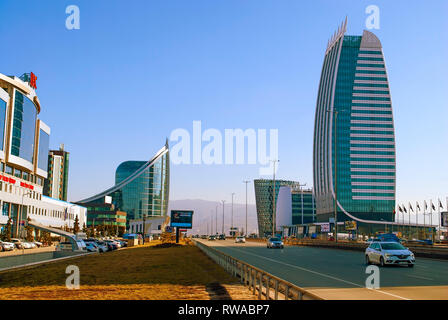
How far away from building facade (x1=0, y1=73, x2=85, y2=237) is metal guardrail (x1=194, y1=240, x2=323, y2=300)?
6610 cm

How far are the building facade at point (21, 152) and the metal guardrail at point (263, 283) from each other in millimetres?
66103

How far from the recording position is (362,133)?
186250mm

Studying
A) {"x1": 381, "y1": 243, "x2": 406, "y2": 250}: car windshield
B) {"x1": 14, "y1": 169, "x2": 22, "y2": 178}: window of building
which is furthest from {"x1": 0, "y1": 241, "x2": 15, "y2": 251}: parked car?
{"x1": 381, "y1": 243, "x2": 406, "y2": 250}: car windshield

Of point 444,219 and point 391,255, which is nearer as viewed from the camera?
point 391,255

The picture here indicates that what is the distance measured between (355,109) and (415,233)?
1946 inches

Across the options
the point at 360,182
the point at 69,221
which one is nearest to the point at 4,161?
the point at 69,221

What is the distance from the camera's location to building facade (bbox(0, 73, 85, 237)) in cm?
8644

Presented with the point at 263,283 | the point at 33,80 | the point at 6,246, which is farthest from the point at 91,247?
the point at 33,80

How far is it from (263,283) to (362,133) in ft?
588

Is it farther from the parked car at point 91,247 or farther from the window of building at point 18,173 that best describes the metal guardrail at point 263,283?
the window of building at point 18,173

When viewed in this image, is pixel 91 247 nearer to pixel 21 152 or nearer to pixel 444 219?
pixel 21 152

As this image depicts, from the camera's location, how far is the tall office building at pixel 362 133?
7264 inches

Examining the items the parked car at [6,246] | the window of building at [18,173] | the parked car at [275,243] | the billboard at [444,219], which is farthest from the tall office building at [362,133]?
the parked car at [6,246]

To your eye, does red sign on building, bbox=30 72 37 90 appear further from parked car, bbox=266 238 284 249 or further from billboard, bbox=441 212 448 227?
billboard, bbox=441 212 448 227
